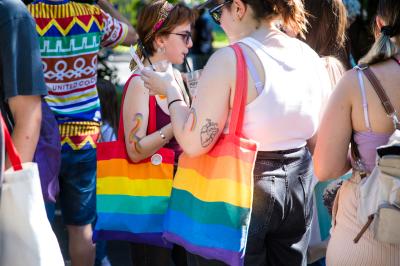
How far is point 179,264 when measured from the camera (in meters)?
3.67

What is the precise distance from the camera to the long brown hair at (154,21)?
11.8 feet

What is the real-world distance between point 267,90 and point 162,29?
1158 millimetres

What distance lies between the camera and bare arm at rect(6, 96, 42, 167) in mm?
2447

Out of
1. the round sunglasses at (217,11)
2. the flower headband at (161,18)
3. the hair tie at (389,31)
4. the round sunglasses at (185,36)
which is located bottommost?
the round sunglasses at (185,36)

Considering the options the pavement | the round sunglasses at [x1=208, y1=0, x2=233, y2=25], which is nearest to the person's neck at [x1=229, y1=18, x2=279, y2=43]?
the round sunglasses at [x1=208, y1=0, x2=233, y2=25]

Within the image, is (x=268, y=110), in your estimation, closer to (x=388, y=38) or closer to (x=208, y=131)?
(x=208, y=131)

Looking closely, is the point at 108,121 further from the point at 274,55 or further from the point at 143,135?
the point at 274,55

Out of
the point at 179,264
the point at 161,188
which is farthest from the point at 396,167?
the point at 179,264

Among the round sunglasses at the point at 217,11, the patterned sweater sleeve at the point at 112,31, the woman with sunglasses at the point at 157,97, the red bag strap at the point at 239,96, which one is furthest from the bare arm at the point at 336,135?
the patterned sweater sleeve at the point at 112,31

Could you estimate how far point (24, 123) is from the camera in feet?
8.04

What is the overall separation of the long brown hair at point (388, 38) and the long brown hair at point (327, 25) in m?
1.01

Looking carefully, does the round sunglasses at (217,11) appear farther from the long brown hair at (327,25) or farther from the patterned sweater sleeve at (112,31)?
the patterned sweater sleeve at (112,31)

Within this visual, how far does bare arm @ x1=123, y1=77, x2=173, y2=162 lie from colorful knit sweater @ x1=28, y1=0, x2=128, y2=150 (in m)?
0.64

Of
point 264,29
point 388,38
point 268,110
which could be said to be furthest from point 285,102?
point 388,38
